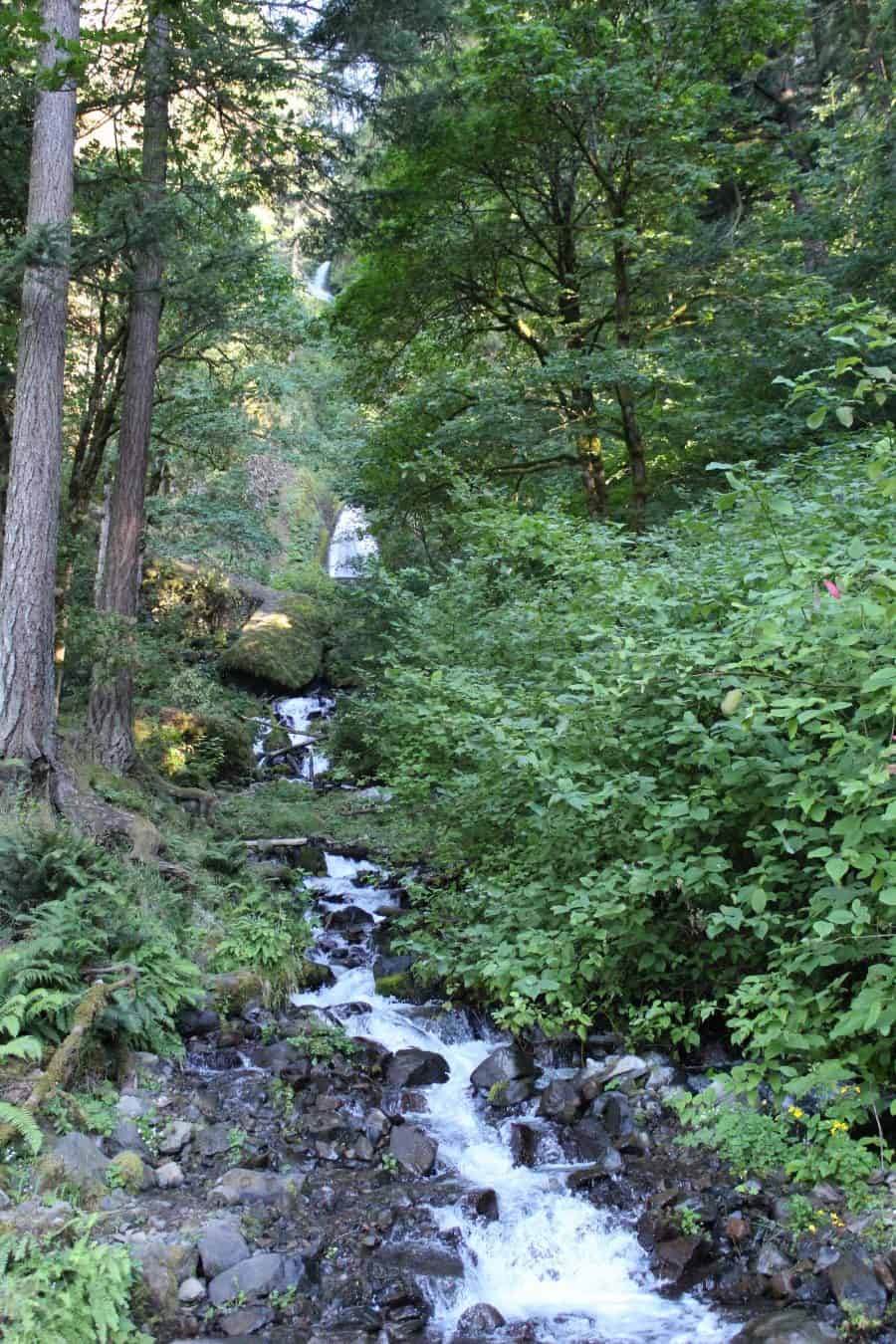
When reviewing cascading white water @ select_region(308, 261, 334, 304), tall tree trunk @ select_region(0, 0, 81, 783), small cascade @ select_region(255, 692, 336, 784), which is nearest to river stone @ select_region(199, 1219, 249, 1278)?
tall tree trunk @ select_region(0, 0, 81, 783)

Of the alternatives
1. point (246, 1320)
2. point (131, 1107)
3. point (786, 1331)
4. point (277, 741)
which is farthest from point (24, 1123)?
point (277, 741)

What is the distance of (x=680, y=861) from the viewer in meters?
5.40

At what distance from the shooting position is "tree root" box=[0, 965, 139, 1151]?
4.80 metres

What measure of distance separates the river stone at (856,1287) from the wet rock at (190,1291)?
2741mm

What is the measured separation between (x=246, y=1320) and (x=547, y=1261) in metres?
1.51

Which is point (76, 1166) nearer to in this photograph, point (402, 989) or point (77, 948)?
point (77, 948)

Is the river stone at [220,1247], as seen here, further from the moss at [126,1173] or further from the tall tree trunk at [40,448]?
the tall tree trunk at [40,448]

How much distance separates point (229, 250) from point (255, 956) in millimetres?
7872

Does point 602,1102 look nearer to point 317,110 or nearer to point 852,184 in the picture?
point 317,110

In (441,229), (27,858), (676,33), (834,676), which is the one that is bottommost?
(27,858)

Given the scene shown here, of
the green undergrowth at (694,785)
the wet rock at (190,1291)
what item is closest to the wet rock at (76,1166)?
the wet rock at (190,1291)

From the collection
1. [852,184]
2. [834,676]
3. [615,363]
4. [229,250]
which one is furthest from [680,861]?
[852,184]

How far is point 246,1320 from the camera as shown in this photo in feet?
13.2

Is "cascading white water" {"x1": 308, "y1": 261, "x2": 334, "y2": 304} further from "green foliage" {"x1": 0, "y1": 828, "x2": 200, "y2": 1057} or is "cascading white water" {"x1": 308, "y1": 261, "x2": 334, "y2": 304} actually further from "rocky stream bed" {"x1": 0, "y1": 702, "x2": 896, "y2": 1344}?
"rocky stream bed" {"x1": 0, "y1": 702, "x2": 896, "y2": 1344}
